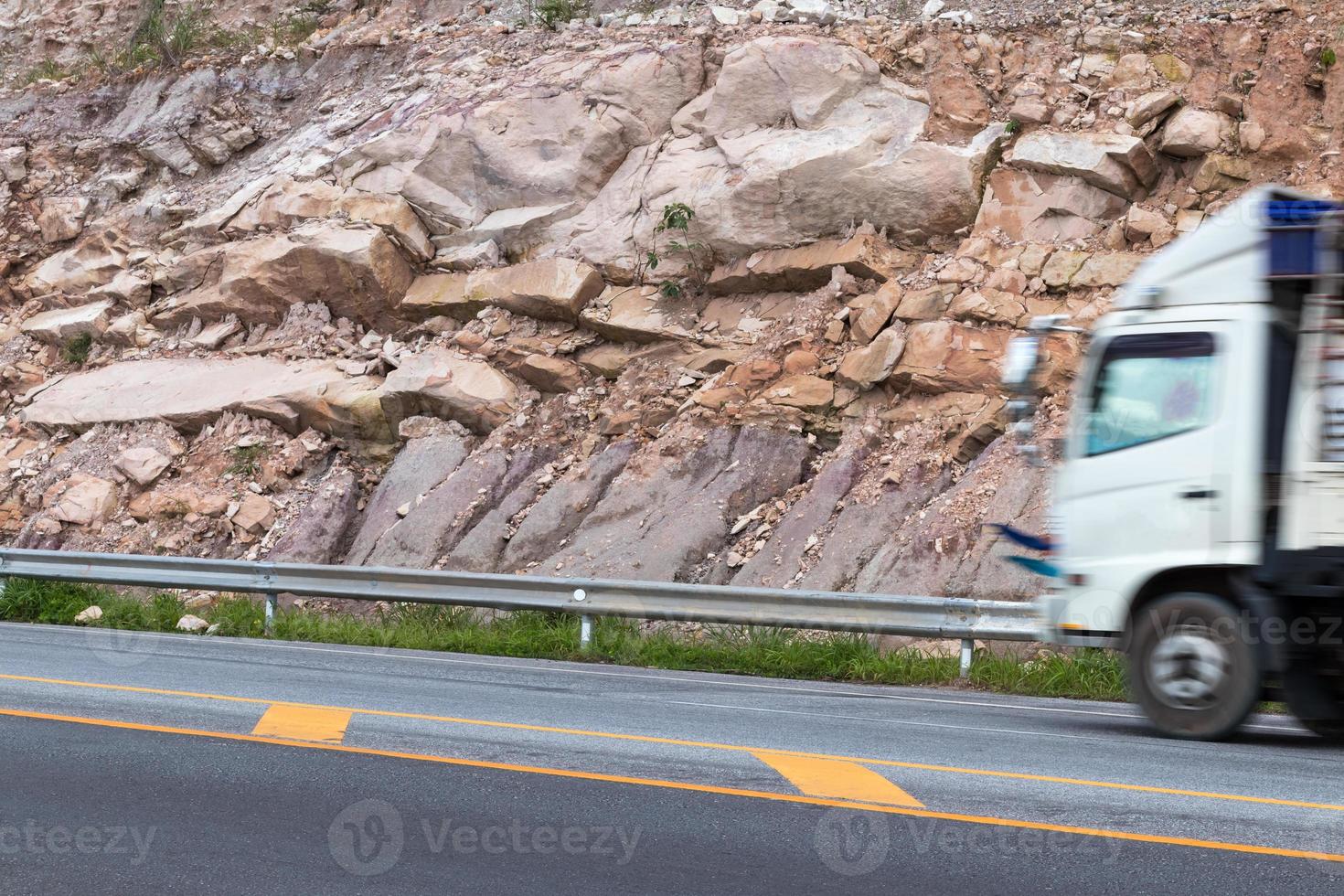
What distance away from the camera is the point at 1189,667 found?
727cm

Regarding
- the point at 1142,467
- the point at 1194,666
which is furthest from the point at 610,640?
the point at 1194,666

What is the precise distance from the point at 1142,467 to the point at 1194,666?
3.85 ft

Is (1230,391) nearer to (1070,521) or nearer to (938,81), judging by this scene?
(1070,521)

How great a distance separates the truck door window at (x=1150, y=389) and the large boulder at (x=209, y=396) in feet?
39.8

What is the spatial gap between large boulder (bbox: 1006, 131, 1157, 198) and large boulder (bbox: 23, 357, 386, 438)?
9658mm

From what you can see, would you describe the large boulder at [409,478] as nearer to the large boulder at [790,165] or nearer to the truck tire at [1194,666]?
the large boulder at [790,165]

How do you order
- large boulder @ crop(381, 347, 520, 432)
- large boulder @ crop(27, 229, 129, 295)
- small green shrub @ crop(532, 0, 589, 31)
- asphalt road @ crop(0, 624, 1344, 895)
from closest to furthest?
1. asphalt road @ crop(0, 624, 1344, 895)
2. large boulder @ crop(381, 347, 520, 432)
3. large boulder @ crop(27, 229, 129, 295)
4. small green shrub @ crop(532, 0, 589, 31)

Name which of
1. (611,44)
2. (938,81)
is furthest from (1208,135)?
(611,44)

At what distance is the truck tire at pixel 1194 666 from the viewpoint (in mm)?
7051

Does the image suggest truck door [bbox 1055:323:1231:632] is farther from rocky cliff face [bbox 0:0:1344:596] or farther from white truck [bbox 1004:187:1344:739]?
rocky cliff face [bbox 0:0:1344:596]

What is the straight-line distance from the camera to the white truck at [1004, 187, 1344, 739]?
6.79 meters

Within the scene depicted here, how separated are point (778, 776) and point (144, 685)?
4690 millimetres

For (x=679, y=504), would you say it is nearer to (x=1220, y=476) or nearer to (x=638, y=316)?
(x=638, y=316)

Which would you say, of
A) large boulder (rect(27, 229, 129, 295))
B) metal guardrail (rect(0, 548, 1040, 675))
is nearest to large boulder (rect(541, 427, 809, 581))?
metal guardrail (rect(0, 548, 1040, 675))
